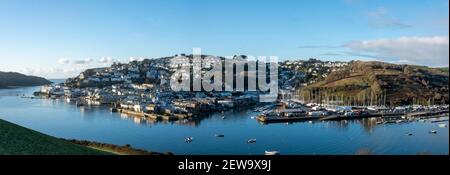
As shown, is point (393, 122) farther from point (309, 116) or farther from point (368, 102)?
point (368, 102)

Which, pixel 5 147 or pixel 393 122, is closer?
pixel 5 147

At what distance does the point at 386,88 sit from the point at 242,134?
35.1 feet

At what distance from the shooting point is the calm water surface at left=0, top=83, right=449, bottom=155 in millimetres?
10219

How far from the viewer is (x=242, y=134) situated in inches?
487

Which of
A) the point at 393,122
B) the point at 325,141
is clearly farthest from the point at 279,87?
the point at 325,141

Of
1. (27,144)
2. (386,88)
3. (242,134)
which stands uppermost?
(386,88)

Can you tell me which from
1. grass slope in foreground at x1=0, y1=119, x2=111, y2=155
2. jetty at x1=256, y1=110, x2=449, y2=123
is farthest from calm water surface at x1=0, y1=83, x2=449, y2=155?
grass slope in foreground at x1=0, y1=119, x2=111, y2=155

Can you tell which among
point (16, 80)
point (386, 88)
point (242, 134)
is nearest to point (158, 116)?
point (242, 134)

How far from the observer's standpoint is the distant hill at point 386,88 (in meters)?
19.7

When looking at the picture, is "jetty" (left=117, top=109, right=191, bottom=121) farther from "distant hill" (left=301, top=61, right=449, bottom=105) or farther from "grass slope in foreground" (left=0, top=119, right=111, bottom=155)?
"grass slope in foreground" (left=0, top=119, right=111, bottom=155)

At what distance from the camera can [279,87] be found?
87.5 ft

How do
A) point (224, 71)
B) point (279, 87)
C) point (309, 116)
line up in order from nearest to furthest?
point (309, 116), point (279, 87), point (224, 71)

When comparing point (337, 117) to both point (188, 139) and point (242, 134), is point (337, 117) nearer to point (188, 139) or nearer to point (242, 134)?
point (242, 134)

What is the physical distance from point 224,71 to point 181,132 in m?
16.6
